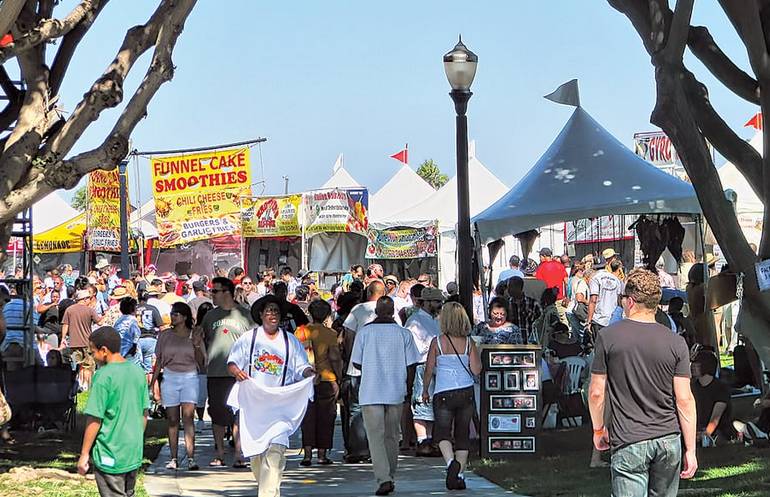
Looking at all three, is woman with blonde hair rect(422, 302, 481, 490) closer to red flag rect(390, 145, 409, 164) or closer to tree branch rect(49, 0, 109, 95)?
tree branch rect(49, 0, 109, 95)

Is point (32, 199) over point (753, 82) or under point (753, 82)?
under

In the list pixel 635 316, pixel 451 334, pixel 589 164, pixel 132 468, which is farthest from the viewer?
pixel 589 164

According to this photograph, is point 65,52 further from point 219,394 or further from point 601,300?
point 601,300

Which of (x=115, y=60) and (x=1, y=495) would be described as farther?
(x=115, y=60)

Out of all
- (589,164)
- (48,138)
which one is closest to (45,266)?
(589,164)

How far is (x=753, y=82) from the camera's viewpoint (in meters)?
12.5

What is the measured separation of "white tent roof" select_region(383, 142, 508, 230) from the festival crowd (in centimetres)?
1432

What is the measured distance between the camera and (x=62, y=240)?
127ft

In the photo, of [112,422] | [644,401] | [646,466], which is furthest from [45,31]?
[646,466]

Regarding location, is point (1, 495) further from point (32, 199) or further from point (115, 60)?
point (115, 60)

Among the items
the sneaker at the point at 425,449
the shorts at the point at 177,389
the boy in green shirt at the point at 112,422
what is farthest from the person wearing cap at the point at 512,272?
the boy in green shirt at the point at 112,422

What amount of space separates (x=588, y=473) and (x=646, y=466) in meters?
4.83

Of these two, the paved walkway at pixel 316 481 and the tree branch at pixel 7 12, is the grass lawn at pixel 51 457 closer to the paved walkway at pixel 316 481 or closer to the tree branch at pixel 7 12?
the paved walkway at pixel 316 481

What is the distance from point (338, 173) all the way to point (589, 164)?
93.9 ft
